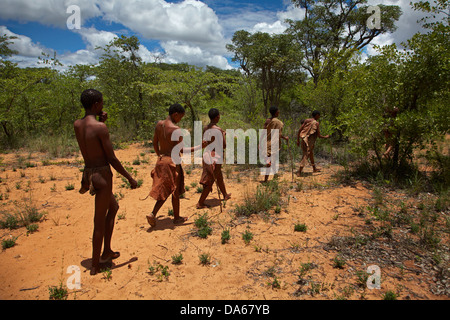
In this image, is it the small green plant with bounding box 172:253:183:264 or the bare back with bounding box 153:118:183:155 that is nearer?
the small green plant with bounding box 172:253:183:264

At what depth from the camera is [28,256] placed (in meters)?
3.50

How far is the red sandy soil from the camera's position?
108 inches

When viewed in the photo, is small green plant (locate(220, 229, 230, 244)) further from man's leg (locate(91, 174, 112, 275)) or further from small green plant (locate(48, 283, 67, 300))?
small green plant (locate(48, 283, 67, 300))

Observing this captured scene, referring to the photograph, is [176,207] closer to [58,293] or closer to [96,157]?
[96,157]

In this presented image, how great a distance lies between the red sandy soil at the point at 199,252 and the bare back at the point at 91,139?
1.40 m

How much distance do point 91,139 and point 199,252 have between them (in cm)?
201

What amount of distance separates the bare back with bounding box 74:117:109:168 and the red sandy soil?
1.40 m

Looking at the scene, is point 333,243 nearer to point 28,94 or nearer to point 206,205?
point 206,205

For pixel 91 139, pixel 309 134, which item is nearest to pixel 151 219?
pixel 91 139

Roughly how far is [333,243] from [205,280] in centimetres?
183

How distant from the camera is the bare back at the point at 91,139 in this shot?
2.77 meters

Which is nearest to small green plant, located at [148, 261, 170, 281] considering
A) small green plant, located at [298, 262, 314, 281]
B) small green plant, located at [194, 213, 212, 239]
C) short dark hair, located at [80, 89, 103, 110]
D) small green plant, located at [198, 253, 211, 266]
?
small green plant, located at [198, 253, 211, 266]
